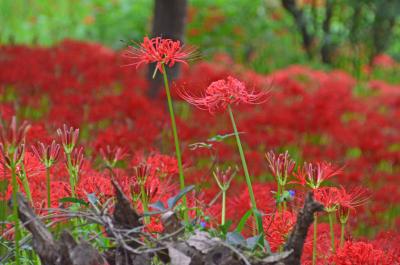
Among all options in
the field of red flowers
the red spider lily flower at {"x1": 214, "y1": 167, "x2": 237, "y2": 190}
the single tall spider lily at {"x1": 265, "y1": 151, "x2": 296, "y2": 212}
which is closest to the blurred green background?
the field of red flowers

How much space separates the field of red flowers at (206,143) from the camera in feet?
6.36

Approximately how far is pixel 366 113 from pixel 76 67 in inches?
94.5

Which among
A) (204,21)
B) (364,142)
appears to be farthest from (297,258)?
(204,21)

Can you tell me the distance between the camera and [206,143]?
160 inches

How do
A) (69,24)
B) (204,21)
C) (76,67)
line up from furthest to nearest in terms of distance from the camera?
(69,24) → (204,21) → (76,67)

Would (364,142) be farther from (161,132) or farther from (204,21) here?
(204,21)

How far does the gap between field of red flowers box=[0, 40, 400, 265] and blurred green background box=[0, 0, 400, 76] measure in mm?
2519

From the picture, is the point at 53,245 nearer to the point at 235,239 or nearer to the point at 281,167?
the point at 235,239

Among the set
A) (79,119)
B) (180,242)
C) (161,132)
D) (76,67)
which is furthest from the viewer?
(76,67)

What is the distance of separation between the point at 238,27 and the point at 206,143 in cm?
712

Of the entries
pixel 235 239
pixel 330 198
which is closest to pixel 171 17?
pixel 330 198

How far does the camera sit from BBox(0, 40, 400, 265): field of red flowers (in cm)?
194

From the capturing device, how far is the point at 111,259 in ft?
5.54

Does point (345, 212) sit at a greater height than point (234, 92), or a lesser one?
lesser
